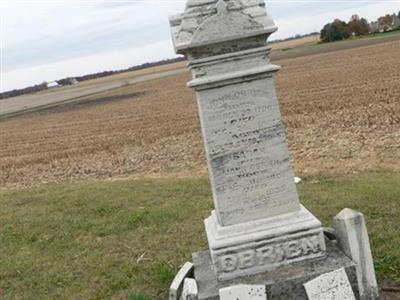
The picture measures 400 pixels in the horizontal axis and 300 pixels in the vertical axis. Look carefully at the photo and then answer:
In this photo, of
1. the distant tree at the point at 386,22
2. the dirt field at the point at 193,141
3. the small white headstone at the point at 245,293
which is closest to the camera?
the small white headstone at the point at 245,293

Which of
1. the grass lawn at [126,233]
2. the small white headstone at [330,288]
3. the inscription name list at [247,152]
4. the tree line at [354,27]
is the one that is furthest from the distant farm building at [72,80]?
the small white headstone at [330,288]

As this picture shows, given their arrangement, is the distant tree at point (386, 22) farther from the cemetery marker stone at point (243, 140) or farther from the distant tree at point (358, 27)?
the cemetery marker stone at point (243, 140)

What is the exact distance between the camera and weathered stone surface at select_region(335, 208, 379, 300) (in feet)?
15.1

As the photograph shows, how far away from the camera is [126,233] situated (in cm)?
765

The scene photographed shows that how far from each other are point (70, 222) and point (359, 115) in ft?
35.8

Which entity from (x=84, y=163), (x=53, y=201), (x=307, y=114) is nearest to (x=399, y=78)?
(x=307, y=114)

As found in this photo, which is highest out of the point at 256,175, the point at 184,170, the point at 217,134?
the point at 217,134

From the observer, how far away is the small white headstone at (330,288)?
441cm

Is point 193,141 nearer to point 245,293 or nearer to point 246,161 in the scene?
point 246,161

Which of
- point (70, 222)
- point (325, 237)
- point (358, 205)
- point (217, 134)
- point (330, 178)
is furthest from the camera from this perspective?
point (330, 178)

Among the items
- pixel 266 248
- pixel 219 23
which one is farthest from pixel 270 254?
pixel 219 23

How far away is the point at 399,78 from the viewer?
25516 millimetres

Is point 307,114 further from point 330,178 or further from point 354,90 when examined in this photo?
point 330,178

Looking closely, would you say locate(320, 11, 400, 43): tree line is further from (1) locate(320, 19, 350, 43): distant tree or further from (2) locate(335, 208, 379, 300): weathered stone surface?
A: (2) locate(335, 208, 379, 300): weathered stone surface
